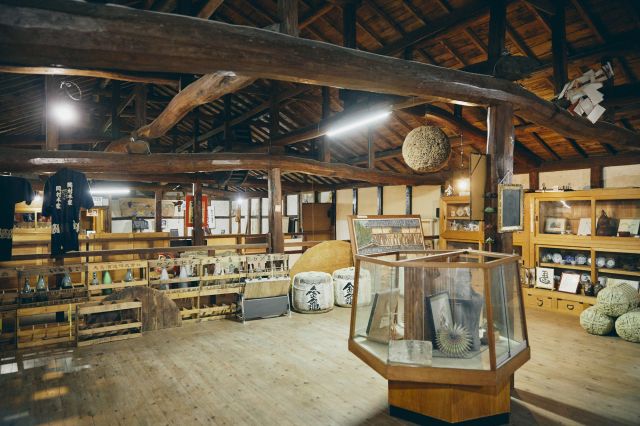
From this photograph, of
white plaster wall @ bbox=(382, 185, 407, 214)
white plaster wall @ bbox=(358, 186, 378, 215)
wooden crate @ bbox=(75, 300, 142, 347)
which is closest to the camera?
wooden crate @ bbox=(75, 300, 142, 347)

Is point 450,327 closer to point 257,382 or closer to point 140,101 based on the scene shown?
point 257,382

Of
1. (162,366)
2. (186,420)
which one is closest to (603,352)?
(186,420)

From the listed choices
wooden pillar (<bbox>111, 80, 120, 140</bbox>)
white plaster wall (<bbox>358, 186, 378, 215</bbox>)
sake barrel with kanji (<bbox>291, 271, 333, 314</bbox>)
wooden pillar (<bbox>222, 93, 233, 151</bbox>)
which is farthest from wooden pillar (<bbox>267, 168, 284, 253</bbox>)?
white plaster wall (<bbox>358, 186, 378, 215</bbox>)

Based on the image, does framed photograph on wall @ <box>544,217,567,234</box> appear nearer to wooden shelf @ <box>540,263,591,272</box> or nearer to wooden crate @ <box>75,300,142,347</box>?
wooden shelf @ <box>540,263,591,272</box>

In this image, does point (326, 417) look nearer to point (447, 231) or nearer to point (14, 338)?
point (14, 338)

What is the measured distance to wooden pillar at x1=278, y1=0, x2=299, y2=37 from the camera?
3350 mm

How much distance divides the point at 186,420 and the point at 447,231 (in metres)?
7.24

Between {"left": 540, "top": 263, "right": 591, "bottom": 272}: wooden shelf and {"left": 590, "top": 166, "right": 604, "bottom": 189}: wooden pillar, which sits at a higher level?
{"left": 590, "top": 166, "right": 604, "bottom": 189}: wooden pillar

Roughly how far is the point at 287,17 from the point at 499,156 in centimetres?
273

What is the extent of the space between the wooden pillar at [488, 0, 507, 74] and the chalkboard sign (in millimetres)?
1423

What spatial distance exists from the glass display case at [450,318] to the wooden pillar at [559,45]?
3.12 metres

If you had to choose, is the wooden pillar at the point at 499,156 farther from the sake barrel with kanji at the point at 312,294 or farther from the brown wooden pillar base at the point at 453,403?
the sake barrel with kanji at the point at 312,294

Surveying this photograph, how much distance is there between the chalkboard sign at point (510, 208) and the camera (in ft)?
13.6

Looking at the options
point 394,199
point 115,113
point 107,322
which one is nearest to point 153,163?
point 115,113
